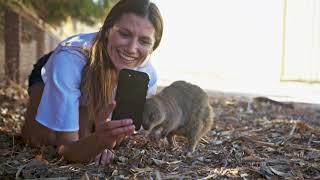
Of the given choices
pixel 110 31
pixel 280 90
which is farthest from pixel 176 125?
pixel 280 90

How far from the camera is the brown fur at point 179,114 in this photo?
160 inches

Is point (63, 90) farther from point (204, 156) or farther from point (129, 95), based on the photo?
point (204, 156)

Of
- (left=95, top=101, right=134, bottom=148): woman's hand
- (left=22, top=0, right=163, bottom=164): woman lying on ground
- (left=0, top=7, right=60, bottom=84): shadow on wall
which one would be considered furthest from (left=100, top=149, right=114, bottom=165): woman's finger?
(left=0, top=7, right=60, bottom=84): shadow on wall

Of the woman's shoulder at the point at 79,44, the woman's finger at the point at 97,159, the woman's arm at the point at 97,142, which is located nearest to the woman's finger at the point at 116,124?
the woman's arm at the point at 97,142

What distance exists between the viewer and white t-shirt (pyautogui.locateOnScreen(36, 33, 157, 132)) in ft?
11.5

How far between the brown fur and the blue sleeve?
0.68 meters

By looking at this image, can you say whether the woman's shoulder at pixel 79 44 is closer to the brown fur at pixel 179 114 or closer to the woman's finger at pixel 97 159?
the brown fur at pixel 179 114

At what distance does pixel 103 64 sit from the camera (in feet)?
11.9

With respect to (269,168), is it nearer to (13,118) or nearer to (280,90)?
(13,118)

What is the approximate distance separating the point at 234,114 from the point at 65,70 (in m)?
3.44

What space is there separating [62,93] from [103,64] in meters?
0.35

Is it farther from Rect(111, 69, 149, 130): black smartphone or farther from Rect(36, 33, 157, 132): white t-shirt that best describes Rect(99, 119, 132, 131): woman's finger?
Rect(36, 33, 157, 132): white t-shirt

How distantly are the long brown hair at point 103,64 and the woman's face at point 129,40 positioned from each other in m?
0.05

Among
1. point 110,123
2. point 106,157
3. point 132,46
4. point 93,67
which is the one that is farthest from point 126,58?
point 110,123
